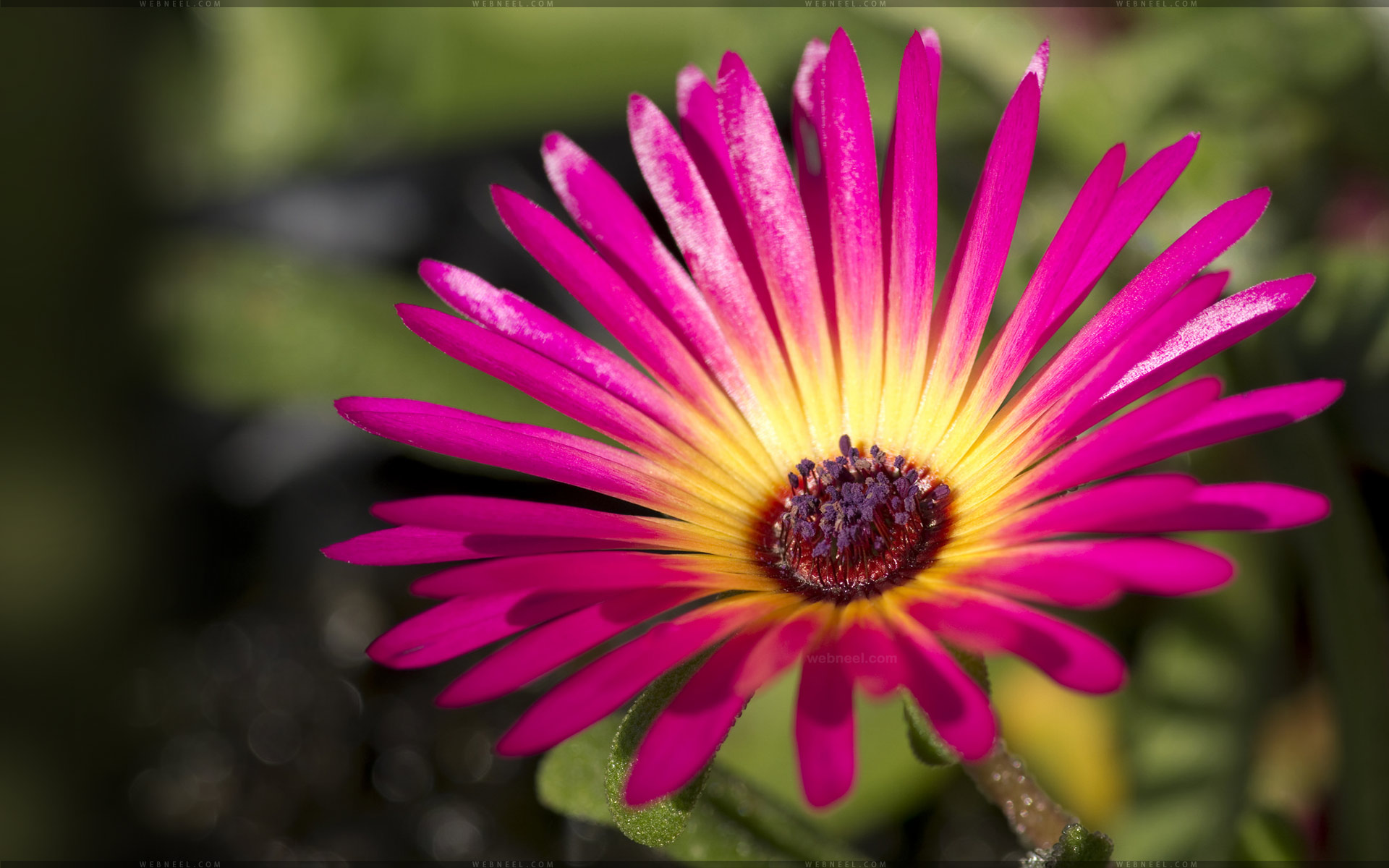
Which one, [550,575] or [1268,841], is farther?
[1268,841]

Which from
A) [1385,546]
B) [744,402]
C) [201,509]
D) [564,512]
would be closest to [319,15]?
[201,509]

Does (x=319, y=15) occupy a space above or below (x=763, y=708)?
above

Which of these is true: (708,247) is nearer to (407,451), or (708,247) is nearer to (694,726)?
(694,726)

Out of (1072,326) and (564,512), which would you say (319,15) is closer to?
(1072,326)

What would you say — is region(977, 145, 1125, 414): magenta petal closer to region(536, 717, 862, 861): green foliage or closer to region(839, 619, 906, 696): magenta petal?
region(839, 619, 906, 696): magenta petal

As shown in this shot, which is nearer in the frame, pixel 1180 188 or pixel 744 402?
pixel 744 402

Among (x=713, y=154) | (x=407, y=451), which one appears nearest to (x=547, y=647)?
(x=713, y=154)

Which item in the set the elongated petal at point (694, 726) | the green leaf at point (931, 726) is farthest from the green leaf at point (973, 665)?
the elongated petal at point (694, 726)
